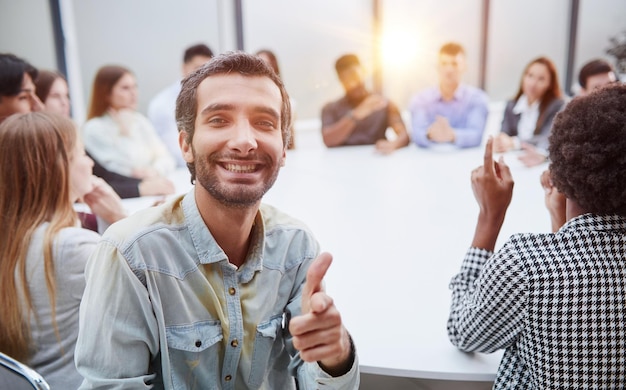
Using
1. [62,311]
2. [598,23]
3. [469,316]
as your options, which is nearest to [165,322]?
[62,311]

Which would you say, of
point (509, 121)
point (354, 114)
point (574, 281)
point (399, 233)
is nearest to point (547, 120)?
point (509, 121)

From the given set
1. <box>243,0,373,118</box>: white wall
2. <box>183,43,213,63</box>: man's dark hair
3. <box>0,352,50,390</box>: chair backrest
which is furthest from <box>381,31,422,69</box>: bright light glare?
<box>0,352,50,390</box>: chair backrest

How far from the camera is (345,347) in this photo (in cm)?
88

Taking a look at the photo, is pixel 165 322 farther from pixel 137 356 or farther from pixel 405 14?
pixel 405 14

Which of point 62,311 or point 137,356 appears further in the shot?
point 62,311

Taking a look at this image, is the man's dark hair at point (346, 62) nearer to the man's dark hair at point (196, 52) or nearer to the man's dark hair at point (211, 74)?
the man's dark hair at point (196, 52)

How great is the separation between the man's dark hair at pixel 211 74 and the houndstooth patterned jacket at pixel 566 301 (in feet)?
1.64

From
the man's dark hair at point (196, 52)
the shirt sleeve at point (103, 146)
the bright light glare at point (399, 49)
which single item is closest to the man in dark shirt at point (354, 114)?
the man's dark hair at point (196, 52)

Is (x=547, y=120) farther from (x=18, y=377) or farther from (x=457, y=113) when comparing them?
(x=18, y=377)

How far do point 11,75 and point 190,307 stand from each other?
66.8 inches

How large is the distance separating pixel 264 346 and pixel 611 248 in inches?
26.0

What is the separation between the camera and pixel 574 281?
94 centimetres

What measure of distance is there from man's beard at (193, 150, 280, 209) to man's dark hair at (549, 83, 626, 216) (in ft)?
1.85

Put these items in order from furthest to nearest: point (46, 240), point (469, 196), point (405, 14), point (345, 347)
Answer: point (405, 14) < point (469, 196) < point (46, 240) < point (345, 347)
